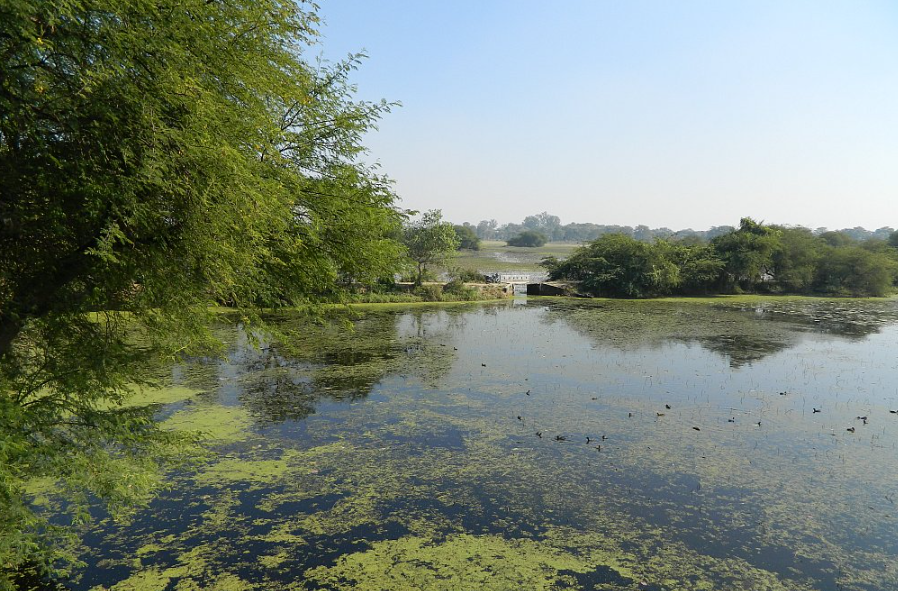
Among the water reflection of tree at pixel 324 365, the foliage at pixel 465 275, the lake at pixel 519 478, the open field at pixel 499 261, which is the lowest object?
the lake at pixel 519 478

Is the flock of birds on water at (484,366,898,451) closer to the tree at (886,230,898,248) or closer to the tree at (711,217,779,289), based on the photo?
the tree at (711,217,779,289)

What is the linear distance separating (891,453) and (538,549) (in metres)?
6.44

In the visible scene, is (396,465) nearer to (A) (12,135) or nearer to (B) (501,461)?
(B) (501,461)

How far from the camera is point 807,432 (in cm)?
938

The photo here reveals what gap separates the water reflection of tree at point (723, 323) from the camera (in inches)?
704

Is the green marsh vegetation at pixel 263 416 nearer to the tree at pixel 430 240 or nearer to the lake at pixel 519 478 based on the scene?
the lake at pixel 519 478

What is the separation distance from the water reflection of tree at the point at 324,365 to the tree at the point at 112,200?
82.1 inches

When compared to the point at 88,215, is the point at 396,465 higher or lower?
lower

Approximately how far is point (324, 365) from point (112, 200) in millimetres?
10182

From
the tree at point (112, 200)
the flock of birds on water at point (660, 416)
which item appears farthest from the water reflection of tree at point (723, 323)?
the tree at point (112, 200)

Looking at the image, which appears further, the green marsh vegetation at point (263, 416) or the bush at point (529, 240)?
the bush at point (529, 240)

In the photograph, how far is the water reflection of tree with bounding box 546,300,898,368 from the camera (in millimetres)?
17875

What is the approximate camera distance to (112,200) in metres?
3.96

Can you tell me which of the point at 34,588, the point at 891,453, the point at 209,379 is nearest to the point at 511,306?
the point at 209,379
